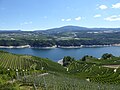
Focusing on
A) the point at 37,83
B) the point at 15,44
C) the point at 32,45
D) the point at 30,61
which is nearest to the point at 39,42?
the point at 32,45

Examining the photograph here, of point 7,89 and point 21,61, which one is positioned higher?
point 7,89

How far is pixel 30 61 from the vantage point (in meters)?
81.1

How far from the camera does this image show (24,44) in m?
199

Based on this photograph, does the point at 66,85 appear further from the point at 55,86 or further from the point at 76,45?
the point at 76,45

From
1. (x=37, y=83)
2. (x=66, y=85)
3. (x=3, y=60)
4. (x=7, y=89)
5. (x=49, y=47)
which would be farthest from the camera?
(x=49, y=47)

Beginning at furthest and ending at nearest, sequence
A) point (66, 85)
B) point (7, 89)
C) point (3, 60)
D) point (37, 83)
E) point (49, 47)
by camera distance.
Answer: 1. point (49, 47)
2. point (3, 60)
3. point (37, 83)
4. point (66, 85)
5. point (7, 89)

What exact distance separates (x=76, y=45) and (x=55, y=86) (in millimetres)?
170861

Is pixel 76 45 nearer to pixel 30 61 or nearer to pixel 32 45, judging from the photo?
pixel 32 45

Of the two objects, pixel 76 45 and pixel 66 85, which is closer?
pixel 66 85

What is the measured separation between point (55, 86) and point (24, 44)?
568ft

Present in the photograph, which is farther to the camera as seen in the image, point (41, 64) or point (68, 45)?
point (68, 45)

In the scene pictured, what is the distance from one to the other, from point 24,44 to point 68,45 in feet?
109

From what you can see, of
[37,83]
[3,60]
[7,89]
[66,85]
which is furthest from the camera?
[3,60]

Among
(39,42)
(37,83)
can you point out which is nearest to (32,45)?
(39,42)
